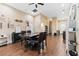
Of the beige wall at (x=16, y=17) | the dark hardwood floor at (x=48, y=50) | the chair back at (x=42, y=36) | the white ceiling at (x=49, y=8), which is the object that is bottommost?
the dark hardwood floor at (x=48, y=50)

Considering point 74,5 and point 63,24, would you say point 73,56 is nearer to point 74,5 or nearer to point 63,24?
point 63,24

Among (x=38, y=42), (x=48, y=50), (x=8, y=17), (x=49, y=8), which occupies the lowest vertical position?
(x=48, y=50)

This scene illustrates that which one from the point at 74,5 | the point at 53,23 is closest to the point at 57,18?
the point at 53,23

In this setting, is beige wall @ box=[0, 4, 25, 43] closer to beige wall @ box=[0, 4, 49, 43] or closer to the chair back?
A: beige wall @ box=[0, 4, 49, 43]

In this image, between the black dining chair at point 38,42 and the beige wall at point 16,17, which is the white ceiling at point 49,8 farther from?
the black dining chair at point 38,42

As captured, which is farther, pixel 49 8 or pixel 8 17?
pixel 49 8

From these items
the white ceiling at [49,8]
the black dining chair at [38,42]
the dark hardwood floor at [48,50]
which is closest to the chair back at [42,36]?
the black dining chair at [38,42]

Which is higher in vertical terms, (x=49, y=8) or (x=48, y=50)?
(x=49, y=8)

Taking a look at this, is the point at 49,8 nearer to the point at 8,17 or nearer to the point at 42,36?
the point at 42,36

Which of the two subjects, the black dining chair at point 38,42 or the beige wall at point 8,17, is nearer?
the beige wall at point 8,17

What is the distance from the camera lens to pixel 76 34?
2.16 m

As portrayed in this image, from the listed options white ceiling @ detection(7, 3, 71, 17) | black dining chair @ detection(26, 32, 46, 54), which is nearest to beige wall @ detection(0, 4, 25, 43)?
white ceiling @ detection(7, 3, 71, 17)

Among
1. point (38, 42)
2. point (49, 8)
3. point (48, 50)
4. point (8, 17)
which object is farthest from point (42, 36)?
point (8, 17)

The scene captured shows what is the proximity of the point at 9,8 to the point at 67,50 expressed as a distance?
1.46 meters
